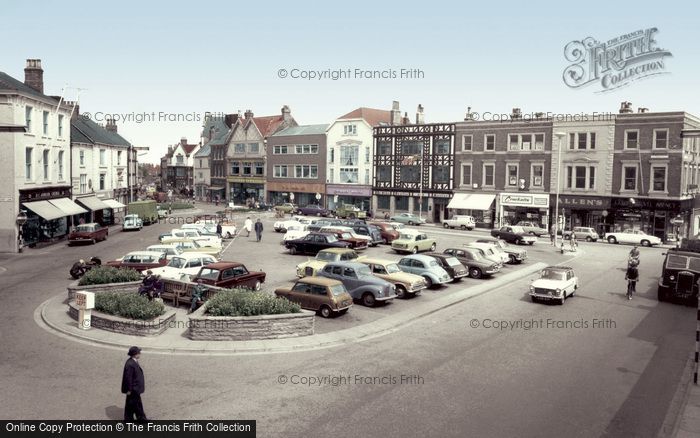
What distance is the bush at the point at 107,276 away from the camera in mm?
23297

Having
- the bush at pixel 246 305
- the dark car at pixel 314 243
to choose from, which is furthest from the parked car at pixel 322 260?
the bush at pixel 246 305

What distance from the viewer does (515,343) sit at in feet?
59.0

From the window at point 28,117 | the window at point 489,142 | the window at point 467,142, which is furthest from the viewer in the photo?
the window at point 467,142

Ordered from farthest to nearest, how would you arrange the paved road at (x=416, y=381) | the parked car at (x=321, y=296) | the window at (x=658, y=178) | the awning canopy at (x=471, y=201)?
the awning canopy at (x=471, y=201) → the window at (x=658, y=178) → the parked car at (x=321, y=296) → the paved road at (x=416, y=381)

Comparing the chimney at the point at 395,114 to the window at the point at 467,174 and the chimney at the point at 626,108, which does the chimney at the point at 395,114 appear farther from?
the chimney at the point at 626,108

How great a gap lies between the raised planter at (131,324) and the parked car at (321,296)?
4523 mm

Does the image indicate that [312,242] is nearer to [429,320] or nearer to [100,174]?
[429,320]

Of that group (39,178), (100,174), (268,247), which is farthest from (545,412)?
(100,174)

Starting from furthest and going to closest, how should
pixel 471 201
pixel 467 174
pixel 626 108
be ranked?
pixel 467 174 < pixel 471 201 < pixel 626 108

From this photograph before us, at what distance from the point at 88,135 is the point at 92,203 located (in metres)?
7.61

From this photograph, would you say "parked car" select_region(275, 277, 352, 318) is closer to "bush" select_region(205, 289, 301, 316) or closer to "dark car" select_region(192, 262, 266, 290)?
"bush" select_region(205, 289, 301, 316)

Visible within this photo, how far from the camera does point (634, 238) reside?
48125 millimetres

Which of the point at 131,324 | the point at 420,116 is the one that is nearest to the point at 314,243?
the point at 131,324

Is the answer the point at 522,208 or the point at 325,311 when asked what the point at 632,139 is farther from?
the point at 325,311
